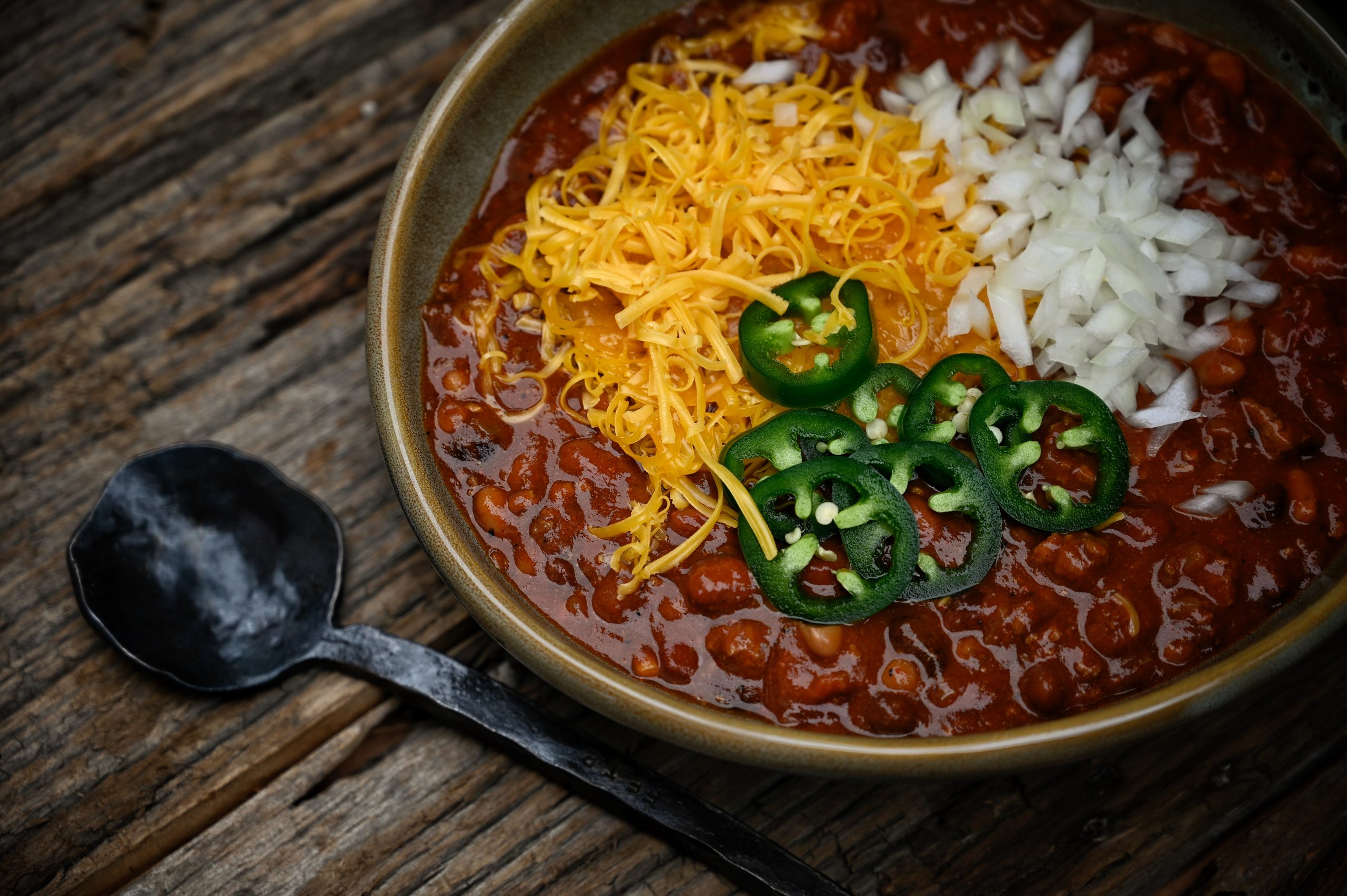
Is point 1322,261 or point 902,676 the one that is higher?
point 1322,261

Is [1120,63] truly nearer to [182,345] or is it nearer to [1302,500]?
[1302,500]

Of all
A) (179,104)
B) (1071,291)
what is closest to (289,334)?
(179,104)

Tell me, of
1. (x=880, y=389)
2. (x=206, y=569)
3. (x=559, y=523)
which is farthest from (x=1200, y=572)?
(x=206, y=569)

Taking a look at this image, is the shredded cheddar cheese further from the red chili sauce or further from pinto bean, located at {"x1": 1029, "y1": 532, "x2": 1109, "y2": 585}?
pinto bean, located at {"x1": 1029, "y1": 532, "x2": 1109, "y2": 585}

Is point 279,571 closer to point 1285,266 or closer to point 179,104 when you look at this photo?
point 179,104

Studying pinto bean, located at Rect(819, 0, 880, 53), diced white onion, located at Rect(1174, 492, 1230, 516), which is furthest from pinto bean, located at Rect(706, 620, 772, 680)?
pinto bean, located at Rect(819, 0, 880, 53)

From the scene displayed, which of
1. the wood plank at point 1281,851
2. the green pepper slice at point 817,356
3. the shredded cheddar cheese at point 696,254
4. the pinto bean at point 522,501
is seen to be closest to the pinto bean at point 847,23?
the shredded cheddar cheese at point 696,254
